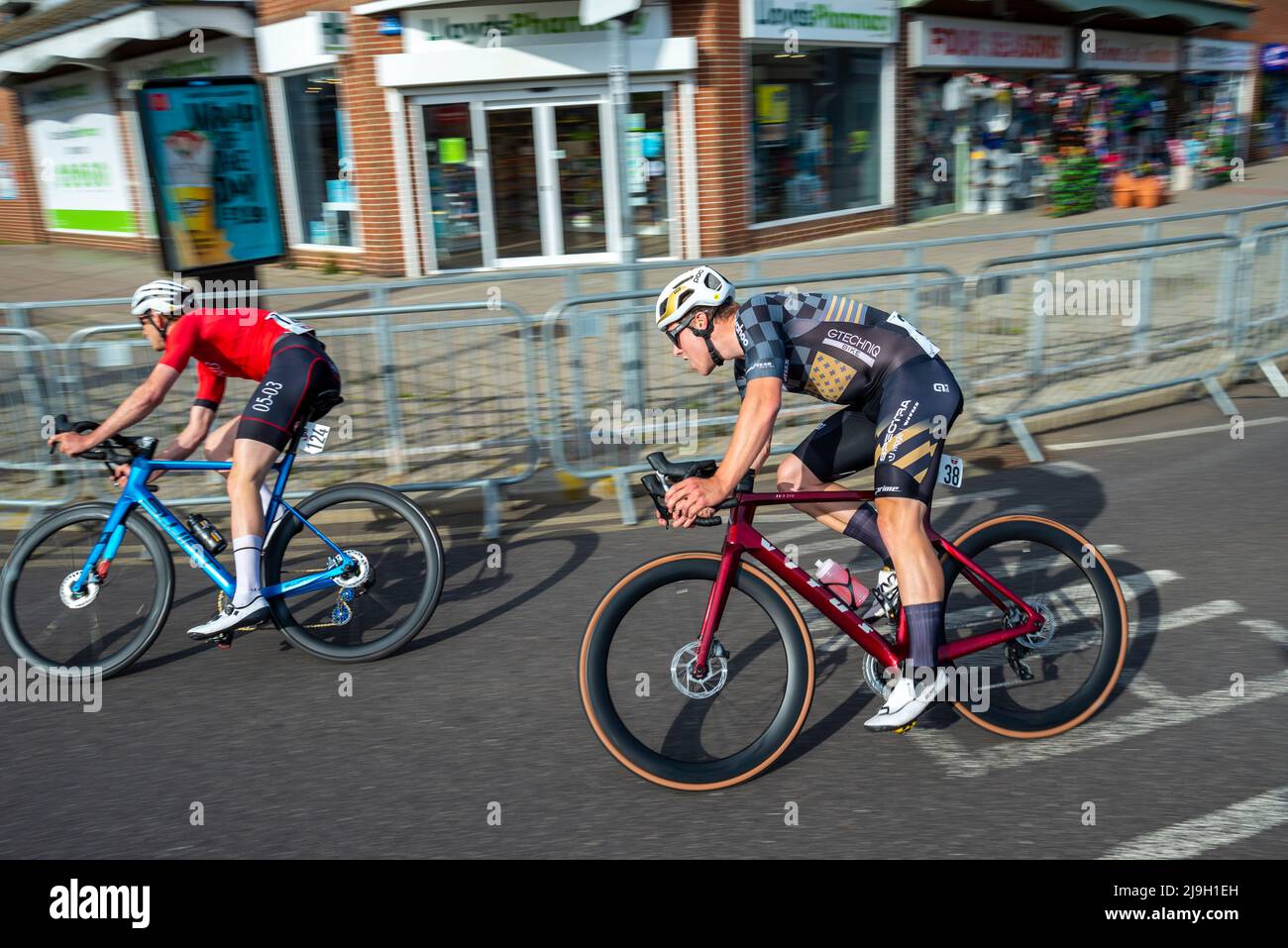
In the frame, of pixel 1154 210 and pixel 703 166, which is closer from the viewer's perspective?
pixel 703 166

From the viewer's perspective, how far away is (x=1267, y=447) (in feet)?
24.1

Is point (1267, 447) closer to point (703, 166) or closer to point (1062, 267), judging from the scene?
point (1062, 267)

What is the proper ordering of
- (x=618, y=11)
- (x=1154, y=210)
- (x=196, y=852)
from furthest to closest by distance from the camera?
(x=1154, y=210), (x=618, y=11), (x=196, y=852)

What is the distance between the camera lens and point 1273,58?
97.8 feet

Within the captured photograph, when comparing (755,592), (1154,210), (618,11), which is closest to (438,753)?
(755,592)

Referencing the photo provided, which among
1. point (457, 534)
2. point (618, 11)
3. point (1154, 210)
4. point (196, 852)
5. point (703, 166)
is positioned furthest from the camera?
point (1154, 210)

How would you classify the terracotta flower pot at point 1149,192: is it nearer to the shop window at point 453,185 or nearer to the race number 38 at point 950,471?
the shop window at point 453,185

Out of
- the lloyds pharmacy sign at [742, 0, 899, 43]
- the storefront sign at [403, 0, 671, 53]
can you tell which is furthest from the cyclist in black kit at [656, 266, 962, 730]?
the lloyds pharmacy sign at [742, 0, 899, 43]

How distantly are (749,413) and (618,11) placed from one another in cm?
490

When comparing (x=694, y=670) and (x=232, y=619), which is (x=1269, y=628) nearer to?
(x=694, y=670)

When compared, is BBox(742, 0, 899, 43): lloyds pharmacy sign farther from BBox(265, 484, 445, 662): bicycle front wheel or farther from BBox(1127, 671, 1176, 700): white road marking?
BBox(1127, 671, 1176, 700): white road marking

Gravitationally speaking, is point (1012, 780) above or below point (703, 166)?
below
